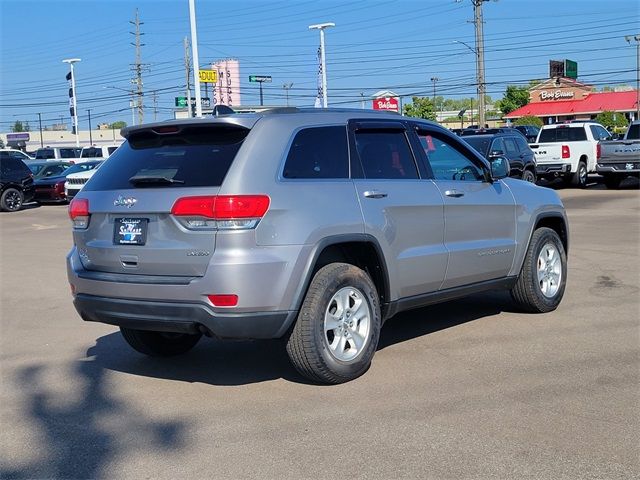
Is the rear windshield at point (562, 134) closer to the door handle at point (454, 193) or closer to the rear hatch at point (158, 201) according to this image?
the door handle at point (454, 193)

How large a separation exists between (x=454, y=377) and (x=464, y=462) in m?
1.49

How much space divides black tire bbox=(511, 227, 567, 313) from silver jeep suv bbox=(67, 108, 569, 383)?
Result: 0.93 m

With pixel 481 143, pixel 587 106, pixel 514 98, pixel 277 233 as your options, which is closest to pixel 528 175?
pixel 481 143

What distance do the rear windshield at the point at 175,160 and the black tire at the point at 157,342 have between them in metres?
1.33

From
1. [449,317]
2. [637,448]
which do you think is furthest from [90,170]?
[637,448]

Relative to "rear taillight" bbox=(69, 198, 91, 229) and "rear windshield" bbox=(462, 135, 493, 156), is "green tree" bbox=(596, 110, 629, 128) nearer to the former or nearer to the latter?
"rear windshield" bbox=(462, 135, 493, 156)

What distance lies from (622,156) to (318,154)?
1914 cm

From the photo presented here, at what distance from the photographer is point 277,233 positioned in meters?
4.97

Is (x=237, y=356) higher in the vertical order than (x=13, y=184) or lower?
lower

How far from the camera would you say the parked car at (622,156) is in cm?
2225

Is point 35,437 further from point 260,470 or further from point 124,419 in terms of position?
point 260,470

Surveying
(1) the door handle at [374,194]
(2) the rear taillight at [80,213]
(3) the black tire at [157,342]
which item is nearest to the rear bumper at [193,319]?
(2) the rear taillight at [80,213]

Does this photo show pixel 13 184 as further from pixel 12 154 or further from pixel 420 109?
pixel 420 109

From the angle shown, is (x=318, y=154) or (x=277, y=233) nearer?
(x=277, y=233)
